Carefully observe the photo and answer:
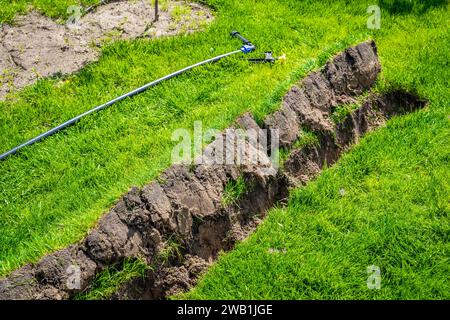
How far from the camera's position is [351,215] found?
212 inches

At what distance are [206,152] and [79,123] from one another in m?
1.94

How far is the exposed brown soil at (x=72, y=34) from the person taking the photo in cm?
716

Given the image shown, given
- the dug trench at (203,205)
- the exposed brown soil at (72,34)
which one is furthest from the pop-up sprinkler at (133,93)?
the dug trench at (203,205)

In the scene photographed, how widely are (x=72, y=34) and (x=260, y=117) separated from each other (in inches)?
146

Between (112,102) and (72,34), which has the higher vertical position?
(72,34)

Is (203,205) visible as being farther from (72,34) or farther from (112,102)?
(72,34)

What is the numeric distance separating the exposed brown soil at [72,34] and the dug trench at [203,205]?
2765 millimetres

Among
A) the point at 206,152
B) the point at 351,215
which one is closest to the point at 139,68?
the point at 206,152

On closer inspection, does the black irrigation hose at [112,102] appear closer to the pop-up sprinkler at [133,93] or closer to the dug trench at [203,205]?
the pop-up sprinkler at [133,93]

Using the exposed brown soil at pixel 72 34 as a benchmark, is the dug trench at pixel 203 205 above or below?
below

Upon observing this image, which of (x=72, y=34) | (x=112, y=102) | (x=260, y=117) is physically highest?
(x=72, y=34)

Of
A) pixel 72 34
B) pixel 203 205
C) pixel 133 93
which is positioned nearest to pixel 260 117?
pixel 203 205

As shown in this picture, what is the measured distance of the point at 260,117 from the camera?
588cm

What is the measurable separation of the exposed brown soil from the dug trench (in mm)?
2765
